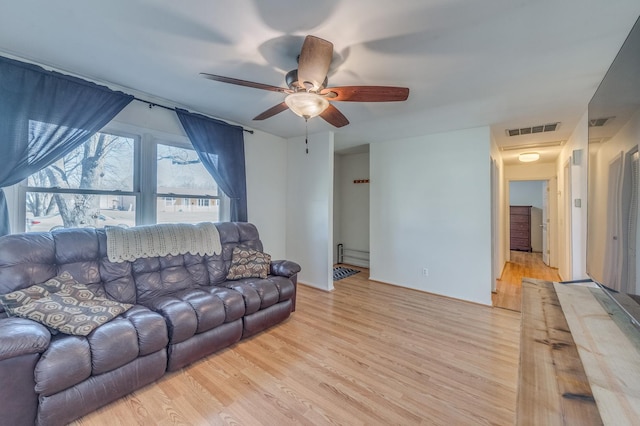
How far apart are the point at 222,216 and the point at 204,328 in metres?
1.87

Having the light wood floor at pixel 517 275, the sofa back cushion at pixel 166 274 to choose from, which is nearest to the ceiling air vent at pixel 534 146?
the light wood floor at pixel 517 275

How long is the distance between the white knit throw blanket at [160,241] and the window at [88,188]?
405mm

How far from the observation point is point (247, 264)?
9.48ft

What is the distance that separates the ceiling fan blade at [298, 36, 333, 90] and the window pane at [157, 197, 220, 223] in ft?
7.38

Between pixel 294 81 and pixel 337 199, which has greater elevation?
pixel 294 81

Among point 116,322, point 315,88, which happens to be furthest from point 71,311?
point 315,88

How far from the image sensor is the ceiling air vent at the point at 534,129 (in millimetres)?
3328

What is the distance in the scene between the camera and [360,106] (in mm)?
2869

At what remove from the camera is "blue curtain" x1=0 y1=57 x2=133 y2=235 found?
1.95 m

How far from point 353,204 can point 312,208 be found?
1.86 m

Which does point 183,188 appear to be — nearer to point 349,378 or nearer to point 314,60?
point 314,60

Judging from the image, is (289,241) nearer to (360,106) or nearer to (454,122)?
(360,106)

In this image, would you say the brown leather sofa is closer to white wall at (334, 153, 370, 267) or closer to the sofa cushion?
the sofa cushion

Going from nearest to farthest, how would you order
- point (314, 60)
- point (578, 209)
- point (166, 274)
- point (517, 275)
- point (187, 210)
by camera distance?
1. point (314, 60)
2. point (166, 274)
3. point (578, 209)
4. point (187, 210)
5. point (517, 275)
